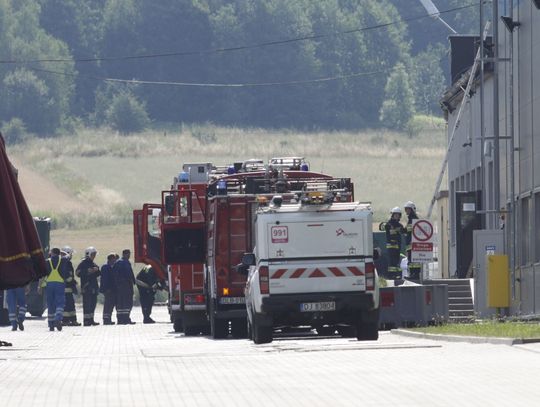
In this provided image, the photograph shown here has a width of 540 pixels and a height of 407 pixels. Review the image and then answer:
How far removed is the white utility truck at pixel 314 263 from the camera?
25.3m

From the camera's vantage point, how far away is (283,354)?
71.2ft

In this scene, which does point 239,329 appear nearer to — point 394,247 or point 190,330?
point 190,330

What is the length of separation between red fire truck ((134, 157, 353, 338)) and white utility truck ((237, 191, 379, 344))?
4.14ft

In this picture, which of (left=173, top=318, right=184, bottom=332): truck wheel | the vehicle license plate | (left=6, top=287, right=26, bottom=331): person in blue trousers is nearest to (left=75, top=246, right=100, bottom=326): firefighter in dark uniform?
(left=6, top=287, right=26, bottom=331): person in blue trousers

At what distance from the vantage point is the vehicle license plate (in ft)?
82.8

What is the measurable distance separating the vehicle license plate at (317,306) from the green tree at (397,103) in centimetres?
14593

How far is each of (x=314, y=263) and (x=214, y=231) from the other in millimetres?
4137

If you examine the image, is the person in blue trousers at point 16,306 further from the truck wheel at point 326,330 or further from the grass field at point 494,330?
A: the grass field at point 494,330

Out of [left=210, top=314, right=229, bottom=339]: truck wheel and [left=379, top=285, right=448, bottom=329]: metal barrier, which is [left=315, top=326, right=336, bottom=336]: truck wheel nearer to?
[left=210, top=314, right=229, bottom=339]: truck wheel

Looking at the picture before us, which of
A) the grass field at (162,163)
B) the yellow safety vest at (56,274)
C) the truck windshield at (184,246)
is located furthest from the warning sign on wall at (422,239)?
the grass field at (162,163)

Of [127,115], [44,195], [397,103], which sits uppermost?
[397,103]

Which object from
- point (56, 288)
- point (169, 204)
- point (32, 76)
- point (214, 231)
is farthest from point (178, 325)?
point (32, 76)

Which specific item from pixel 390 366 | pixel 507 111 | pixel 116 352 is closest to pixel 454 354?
pixel 390 366

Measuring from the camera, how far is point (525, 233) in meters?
39.0
